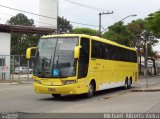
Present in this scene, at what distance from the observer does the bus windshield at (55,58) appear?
19469 mm

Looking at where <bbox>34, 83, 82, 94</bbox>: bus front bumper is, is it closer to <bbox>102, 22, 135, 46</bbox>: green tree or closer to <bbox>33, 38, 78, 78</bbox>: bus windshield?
<bbox>33, 38, 78, 78</bbox>: bus windshield

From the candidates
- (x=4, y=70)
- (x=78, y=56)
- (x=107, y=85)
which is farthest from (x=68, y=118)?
(x=4, y=70)

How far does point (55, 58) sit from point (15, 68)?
78.7ft

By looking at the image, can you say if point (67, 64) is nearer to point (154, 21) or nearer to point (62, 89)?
point (62, 89)

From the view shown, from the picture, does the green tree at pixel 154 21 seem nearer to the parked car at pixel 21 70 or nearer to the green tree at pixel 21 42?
the parked car at pixel 21 70

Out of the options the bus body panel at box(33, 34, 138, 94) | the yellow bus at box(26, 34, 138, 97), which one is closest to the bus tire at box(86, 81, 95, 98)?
the yellow bus at box(26, 34, 138, 97)

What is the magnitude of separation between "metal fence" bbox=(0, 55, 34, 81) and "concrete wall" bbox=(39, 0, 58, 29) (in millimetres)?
18453

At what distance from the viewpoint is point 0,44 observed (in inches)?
Answer: 1929

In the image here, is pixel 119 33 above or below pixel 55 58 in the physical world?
above

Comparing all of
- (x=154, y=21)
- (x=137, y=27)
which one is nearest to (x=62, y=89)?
(x=154, y=21)

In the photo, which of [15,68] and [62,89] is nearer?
[62,89]

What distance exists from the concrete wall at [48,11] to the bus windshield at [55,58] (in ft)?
137

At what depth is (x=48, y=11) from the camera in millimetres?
61719

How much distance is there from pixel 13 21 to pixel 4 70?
68.2 metres
